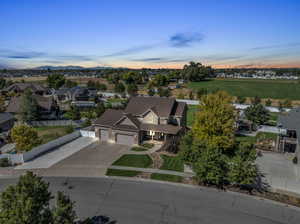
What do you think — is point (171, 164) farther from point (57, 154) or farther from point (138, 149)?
point (57, 154)

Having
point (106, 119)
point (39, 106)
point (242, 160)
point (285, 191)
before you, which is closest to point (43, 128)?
point (39, 106)

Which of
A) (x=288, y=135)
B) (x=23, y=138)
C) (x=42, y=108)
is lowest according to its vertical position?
(x=288, y=135)

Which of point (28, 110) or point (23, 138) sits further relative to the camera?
point (28, 110)

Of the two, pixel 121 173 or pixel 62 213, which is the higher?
pixel 62 213

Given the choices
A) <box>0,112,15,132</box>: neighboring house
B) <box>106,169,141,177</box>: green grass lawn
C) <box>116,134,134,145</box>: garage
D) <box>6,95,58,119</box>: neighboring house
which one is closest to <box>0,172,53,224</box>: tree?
<box>106,169,141,177</box>: green grass lawn

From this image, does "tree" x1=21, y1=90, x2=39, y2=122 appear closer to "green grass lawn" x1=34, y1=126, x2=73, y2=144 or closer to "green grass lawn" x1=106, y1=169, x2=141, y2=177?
"green grass lawn" x1=34, y1=126, x2=73, y2=144

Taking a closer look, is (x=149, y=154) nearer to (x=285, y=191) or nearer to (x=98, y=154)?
(x=98, y=154)

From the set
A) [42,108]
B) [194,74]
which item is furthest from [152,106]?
[194,74]
